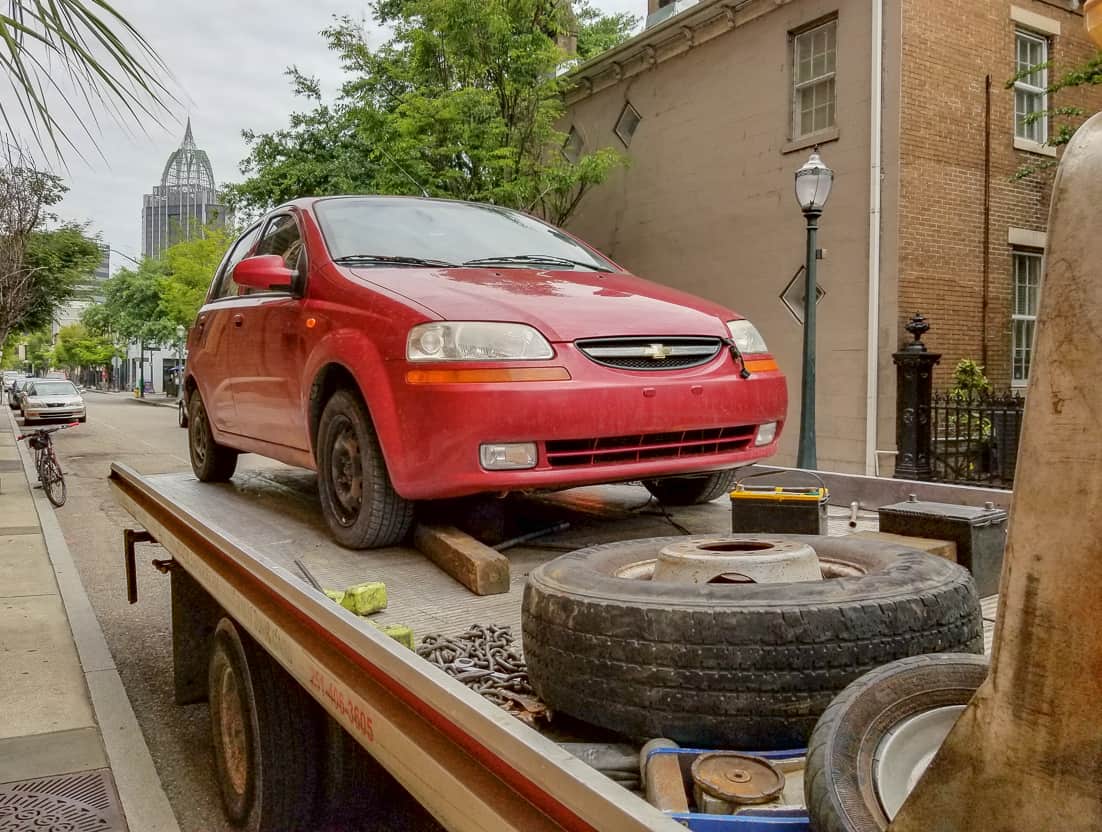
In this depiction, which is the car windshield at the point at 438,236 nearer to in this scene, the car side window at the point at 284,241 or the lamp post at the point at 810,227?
the car side window at the point at 284,241

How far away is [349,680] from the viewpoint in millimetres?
1915

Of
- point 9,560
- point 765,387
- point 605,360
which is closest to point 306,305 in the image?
point 605,360

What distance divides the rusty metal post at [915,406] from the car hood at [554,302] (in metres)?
7.95

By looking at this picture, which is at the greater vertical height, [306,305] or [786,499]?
[306,305]

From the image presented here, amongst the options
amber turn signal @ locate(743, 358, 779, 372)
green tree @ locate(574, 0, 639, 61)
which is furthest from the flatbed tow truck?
green tree @ locate(574, 0, 639, 61)

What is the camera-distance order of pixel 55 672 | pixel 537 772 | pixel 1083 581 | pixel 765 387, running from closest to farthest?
pixel 1083 581 → pixel 537 772 → pixel 765 387 → pixel 55 672

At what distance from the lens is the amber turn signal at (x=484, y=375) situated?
3.04m

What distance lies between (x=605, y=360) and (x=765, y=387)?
2.46 feet

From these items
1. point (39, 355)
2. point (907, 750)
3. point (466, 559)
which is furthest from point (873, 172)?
point (39, 355)

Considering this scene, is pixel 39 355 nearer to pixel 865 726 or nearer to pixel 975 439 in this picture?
pixel 975 439

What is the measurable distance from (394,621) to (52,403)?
34.3m

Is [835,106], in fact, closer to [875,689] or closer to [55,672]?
[55,672]

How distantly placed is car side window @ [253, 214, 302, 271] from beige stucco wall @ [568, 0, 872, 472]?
9830 millimetres

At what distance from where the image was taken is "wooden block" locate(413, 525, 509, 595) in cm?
265
